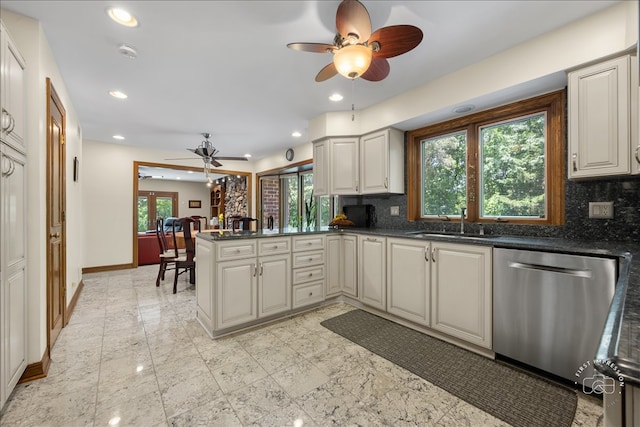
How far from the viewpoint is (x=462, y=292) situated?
2195 mm

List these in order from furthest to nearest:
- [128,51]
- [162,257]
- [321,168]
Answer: [162,257] < [321,168] < [128,51]

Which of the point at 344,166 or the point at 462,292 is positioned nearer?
the point at 462,292

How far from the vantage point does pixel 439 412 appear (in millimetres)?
1525

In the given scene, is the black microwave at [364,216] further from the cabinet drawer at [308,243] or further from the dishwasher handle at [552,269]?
the dishwasher handle at [552,269]

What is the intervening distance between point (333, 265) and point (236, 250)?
4.09 ft

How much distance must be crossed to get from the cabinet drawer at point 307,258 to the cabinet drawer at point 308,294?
0.78ft

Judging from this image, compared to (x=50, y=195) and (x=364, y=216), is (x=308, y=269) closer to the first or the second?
(x=364, y=216)

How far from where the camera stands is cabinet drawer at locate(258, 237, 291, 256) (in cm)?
263

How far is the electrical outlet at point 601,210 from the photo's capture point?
1.94 m

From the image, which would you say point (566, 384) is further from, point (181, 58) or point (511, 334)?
point (181, 58)

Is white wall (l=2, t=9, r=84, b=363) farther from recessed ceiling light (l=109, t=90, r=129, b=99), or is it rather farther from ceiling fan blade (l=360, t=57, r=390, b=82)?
ceiling fan blade (l=360, t=57, r=390, b=82)

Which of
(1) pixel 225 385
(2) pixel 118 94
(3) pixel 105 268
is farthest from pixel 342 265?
(3) pixel 105 268

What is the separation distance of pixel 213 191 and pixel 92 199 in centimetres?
549

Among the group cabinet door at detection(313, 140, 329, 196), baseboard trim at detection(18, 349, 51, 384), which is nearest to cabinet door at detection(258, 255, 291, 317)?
cabinet door at detection(313, 140, 329, 196)
